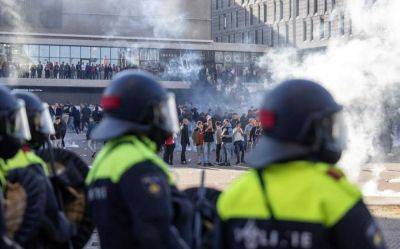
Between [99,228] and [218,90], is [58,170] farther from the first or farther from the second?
[218,90]

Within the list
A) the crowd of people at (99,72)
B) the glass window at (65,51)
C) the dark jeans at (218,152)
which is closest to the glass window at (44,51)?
the glass window at (65,51)

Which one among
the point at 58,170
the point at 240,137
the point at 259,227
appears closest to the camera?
the point at 259,227

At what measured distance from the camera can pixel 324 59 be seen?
1812 centimetres

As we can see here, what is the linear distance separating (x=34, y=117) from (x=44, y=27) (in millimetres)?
53187

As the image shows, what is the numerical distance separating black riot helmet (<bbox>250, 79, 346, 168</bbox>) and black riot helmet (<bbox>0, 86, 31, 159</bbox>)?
1511 millimetres

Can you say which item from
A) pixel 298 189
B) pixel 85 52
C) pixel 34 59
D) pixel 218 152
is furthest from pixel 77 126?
pixel 298 189

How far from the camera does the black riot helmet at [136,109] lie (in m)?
3.46

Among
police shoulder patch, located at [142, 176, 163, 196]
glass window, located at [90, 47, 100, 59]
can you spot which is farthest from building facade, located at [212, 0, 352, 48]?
police shoulder patch, located at [142, 176, 163, 196]

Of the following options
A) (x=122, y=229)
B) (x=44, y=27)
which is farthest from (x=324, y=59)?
(x=44, y=27)

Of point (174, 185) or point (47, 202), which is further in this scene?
point (47, 202)

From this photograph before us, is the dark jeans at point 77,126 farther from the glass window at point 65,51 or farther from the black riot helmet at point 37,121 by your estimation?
the black riot helmet at point 37,121

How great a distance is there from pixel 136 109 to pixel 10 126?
2.31 feet

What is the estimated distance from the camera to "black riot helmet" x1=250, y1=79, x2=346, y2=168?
2.57 metres

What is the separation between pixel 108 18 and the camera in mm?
58188
